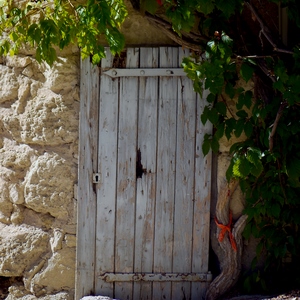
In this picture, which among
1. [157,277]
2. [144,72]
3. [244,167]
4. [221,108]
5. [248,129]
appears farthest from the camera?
[157,277]

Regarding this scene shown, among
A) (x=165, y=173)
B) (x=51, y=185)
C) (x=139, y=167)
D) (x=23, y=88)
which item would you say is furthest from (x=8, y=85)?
(x=165, y=173)

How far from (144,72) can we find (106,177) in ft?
2.51

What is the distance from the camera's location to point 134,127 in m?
4.49

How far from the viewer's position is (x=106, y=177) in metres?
4.52

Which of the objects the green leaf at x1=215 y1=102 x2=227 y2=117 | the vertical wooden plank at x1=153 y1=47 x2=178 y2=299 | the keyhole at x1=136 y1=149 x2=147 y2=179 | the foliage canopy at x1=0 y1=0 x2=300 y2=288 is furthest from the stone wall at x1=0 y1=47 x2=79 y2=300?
the green leaf at x1=215 y1=102 x2=227 y2=117

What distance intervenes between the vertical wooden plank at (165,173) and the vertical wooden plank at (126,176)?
171mm

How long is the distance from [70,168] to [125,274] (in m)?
0.83

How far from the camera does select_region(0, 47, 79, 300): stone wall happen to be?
177 inches

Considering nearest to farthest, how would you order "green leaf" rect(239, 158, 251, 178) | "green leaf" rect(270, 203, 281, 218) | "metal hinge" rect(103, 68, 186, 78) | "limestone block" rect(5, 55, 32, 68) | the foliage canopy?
the foliage canopy
"green leaf" rect(239, 158, 251, 178)
"green leaf" rect(270, 203, 281, 218)
"metal hinge" rect(103, 68, 186, 78)
"limestone block" rect(5, 55, 32, 68)

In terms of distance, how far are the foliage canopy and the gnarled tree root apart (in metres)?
0.09

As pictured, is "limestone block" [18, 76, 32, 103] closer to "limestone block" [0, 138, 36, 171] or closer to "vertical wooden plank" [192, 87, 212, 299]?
"limestone block" [0, 138, 36, 171]

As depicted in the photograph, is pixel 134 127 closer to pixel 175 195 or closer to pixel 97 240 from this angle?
pixel 175 195

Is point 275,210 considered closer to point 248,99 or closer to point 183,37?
point 248,99

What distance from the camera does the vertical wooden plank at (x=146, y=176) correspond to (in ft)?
14.7
